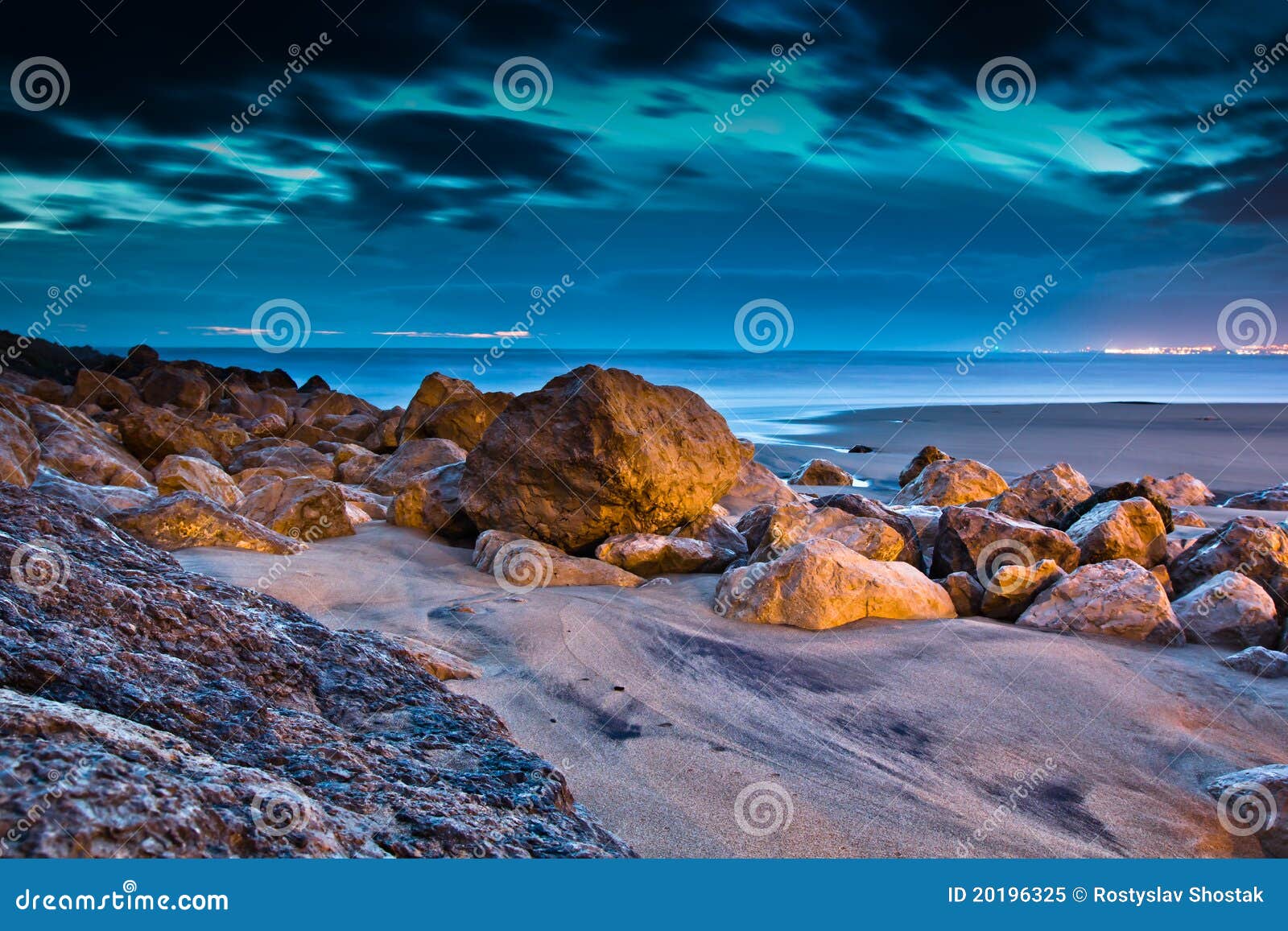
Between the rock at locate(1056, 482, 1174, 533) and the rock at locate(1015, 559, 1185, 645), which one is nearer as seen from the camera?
the rock at locate(1015, 559, 1185, 645)

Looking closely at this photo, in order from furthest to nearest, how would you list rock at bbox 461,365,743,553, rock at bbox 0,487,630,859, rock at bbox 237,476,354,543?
rock at bbox 237,476,354,543
rock at bbox 461,365,743,553
rock at bbox 0,487,630,859

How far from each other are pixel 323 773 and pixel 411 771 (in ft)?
0.65

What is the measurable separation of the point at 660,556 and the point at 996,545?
7.35ft

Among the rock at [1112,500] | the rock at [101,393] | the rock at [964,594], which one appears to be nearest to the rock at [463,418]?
the rock at [1112,500]

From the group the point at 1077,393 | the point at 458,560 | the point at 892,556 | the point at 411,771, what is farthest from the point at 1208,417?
the point at 411,771

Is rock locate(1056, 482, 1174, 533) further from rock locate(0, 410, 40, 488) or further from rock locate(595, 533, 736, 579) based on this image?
rock locate(0, 410, 40, 488)

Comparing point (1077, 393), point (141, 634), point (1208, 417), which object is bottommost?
point (141, 634)

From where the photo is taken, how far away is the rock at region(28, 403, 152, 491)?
8336 millimetres

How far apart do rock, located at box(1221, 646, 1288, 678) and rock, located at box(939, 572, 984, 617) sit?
126 cm

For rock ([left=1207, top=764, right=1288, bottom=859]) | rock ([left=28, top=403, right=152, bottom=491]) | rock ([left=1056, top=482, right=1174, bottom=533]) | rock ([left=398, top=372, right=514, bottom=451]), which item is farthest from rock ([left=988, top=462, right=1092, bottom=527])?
rock ([left=28, top=403, right=152, bottom=491])

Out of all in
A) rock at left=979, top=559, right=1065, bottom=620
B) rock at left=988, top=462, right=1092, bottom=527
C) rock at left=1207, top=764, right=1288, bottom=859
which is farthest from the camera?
rock at left=988, top=462, right=1092, bottom=527

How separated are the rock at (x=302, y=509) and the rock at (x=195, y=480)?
98cm

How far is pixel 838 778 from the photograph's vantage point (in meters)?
3.00

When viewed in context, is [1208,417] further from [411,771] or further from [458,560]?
[411,771]
